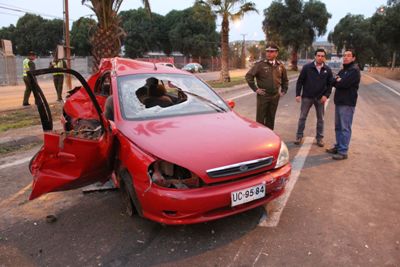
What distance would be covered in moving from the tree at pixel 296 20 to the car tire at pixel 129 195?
45614 millimetres

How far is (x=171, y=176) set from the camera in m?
3.41

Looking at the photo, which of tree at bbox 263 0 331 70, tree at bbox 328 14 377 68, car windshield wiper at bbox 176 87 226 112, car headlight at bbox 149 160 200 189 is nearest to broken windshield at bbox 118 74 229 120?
car windshield wiper at bbox 176 87 226 112

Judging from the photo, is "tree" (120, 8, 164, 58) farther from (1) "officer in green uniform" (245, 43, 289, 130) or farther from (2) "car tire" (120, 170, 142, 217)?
(2) "car tire" (120, 170, 142, 217)

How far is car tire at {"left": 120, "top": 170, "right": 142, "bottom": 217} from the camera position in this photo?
357cm

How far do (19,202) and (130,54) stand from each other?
60.5 metres

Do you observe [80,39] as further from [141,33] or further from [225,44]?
[225,44]

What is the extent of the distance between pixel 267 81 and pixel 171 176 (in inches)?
141

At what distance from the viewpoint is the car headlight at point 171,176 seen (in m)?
3.34

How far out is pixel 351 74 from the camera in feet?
19.4

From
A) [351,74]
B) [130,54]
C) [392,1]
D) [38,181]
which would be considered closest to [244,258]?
[38,181]

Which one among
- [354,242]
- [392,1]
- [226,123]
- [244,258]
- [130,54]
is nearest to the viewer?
[244,258]

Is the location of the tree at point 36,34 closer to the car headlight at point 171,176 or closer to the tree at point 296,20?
the tree at point 296,20

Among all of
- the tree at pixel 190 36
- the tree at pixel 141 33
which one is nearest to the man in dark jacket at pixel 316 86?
the tree at pixel 190 36

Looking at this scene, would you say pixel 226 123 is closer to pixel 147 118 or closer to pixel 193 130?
pixel 193 130
